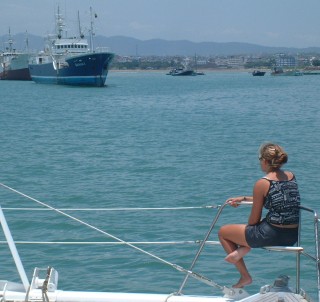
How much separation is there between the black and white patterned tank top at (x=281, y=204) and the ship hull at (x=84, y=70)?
88.0 metres

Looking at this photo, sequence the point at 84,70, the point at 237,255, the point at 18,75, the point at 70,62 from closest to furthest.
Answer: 1. the point at 237,255
2. the point at 84,70
3. the point at 70,62
4. the point at 18,75

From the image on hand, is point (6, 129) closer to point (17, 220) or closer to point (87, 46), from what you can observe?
point (17, 220)

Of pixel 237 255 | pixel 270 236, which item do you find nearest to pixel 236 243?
pixel 237 255

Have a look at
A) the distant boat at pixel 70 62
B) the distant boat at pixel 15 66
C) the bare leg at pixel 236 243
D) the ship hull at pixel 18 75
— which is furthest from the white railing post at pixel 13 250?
the ship hull at pixel 18 75

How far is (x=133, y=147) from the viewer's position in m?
31.2

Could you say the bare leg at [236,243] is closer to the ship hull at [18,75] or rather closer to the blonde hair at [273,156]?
the blonde hair at [273,156]

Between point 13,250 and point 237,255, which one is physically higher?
point 13,250

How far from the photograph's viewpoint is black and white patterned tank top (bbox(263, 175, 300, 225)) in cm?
572

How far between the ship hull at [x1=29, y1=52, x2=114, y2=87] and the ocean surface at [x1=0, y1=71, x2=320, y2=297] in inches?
1652

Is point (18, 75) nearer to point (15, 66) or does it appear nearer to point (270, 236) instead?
point (15, 66)

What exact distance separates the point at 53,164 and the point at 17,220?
34.3 ft

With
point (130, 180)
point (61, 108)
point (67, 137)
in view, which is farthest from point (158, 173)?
point (61, 108)

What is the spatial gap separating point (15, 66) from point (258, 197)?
13742cm

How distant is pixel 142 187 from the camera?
65.9 ft
